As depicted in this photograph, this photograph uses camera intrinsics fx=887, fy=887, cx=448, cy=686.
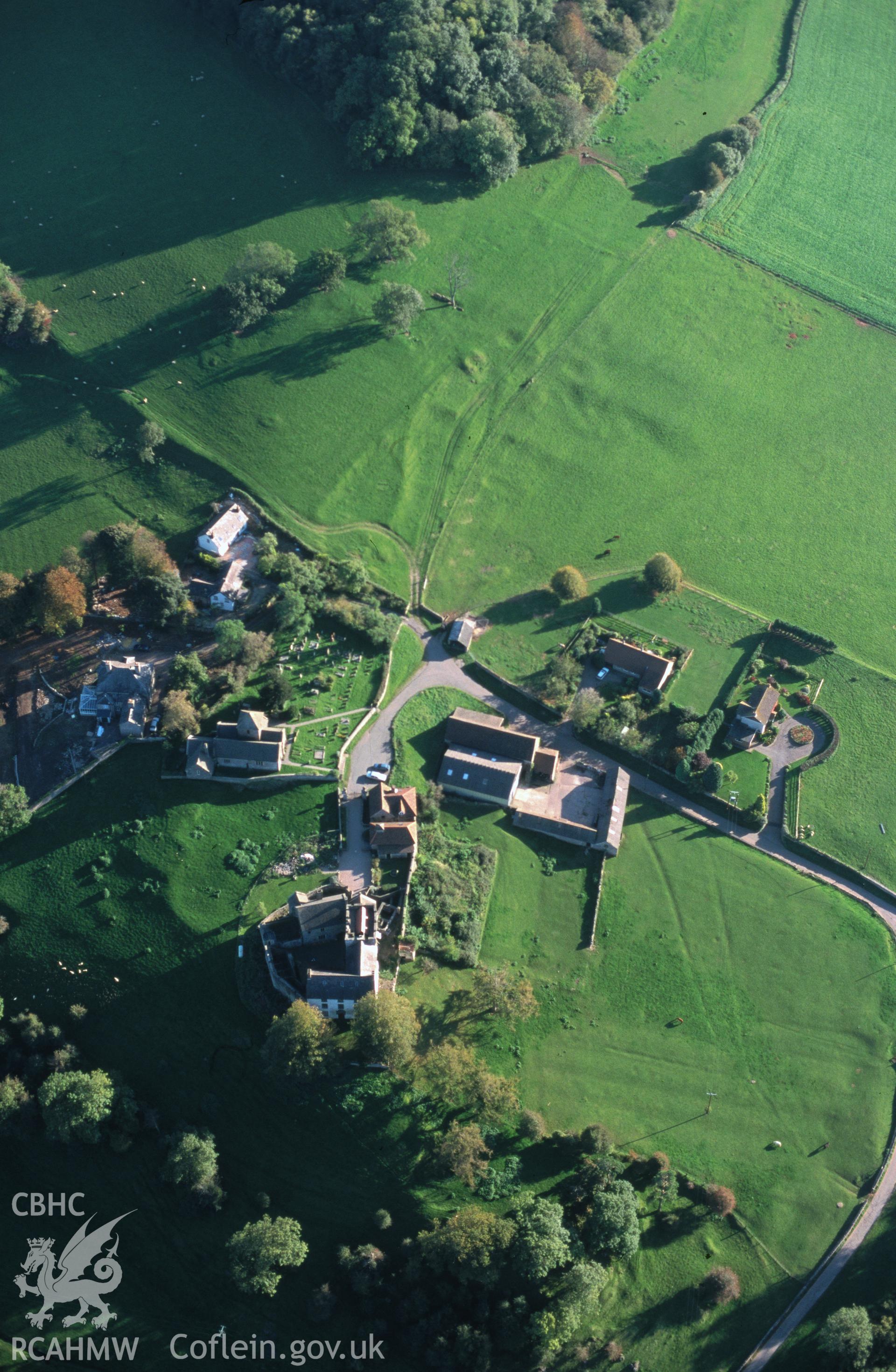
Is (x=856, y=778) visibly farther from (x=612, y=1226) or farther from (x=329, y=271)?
(x=329, y=271)

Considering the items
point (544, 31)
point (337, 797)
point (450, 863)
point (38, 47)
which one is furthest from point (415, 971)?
point (38, 47)

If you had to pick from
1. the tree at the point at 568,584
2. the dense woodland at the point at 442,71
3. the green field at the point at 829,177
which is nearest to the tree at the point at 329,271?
the dense woodland at the point at 442,71

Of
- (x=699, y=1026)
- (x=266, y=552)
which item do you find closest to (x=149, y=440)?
(x=266, y=552)

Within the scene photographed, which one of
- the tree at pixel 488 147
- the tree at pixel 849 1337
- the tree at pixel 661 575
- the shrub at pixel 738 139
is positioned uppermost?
the shrub at pixel 738 139

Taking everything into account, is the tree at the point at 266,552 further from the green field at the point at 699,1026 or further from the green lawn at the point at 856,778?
the green lawn at the point at 856,778

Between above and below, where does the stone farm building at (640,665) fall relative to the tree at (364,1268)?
above

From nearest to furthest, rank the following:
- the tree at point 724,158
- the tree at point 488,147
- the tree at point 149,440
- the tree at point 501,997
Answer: the tree at point 501,997 < the tree at point 149,440 < the tree at point 488,147 < the tree at point 724,158

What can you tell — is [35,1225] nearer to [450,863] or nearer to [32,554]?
[450,863]
